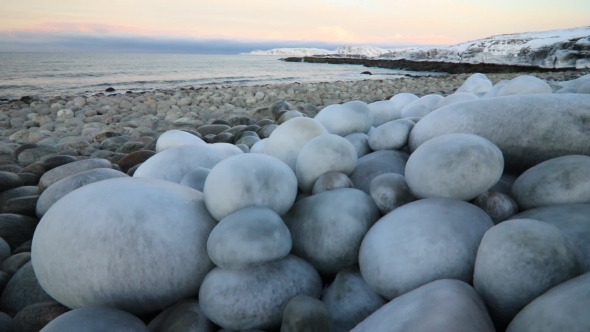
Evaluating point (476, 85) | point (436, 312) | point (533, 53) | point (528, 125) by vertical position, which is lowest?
point (436, 312)

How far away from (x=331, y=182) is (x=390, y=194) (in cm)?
29

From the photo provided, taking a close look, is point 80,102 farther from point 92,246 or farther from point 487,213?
point 487,213

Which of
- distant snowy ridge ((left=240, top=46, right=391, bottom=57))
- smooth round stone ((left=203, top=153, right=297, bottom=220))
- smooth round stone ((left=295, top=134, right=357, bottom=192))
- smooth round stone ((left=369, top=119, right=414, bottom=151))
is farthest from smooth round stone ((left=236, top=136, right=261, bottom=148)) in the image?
distant snowy ridge ((left=240, top=46, right=391, bottom=57))

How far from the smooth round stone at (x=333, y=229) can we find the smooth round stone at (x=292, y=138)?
1.92 feet

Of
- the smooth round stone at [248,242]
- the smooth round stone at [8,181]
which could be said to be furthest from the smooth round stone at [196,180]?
the smooth round stone at [8,181]

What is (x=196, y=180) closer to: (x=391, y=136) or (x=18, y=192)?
(x=391, y=136)

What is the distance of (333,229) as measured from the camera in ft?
5.09

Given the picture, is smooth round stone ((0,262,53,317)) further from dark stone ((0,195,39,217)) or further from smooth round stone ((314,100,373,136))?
smooth round stone ((314,100,373,136))

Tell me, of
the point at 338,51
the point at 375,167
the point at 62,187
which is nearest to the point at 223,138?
the point at 62,187

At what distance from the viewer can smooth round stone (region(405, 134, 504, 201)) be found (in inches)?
56.2

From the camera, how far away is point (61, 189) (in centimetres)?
231

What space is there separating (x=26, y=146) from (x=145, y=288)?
3.15 m

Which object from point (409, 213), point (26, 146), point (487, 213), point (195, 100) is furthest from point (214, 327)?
point (195, 100)

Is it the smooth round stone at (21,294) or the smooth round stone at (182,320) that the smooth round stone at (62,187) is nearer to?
the smooth round stone at (21,294)
